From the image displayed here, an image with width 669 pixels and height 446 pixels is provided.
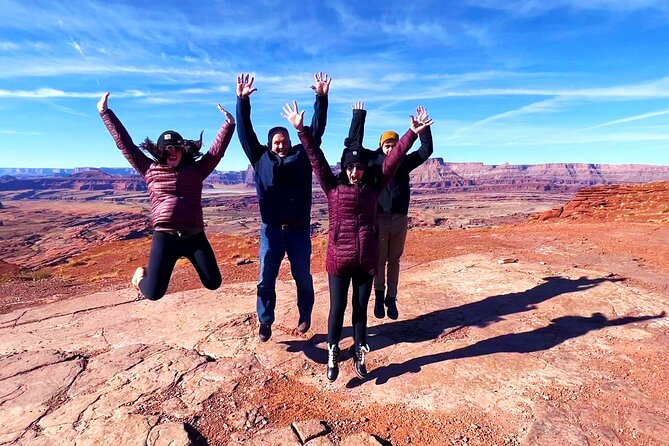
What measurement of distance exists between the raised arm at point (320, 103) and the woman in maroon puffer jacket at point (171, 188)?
86cm

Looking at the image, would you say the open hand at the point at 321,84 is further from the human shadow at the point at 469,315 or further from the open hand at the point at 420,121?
the human shadow at the point at 469,315

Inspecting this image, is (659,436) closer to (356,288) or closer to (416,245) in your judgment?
(356,288)

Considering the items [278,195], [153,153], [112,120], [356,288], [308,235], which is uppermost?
[112,120]

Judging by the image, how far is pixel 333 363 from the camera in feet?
12.0

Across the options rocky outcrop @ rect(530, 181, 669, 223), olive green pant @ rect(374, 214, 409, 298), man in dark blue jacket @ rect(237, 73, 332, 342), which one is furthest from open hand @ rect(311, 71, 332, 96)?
rocky outcrop @ rect(530, 181, 669, 223)

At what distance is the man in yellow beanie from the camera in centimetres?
446

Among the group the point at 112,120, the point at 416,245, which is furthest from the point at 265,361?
the point at 416,245

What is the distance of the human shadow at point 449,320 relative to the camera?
14.3 feet

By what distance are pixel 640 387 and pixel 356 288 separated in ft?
8.60

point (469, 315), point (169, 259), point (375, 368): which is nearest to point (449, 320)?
point (469, 315)

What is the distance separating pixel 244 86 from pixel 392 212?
2186 mm

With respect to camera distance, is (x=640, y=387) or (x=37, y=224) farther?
(x=37, y=224)

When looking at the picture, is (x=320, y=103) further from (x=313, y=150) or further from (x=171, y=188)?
(x=171, y=188)

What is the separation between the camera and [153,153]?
360 centimetres
